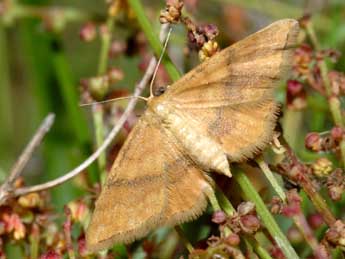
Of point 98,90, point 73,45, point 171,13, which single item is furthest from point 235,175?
point 73,45

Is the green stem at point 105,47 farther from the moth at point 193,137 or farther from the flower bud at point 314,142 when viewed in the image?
the flower bud at point 314,142

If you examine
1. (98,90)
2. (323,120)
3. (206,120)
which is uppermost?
(98,90)

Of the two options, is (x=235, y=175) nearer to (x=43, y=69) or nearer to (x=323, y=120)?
(x=323, y=120)

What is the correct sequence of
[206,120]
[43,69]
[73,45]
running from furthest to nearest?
1. [73,45]
2. [43,69]
3. [206,120]

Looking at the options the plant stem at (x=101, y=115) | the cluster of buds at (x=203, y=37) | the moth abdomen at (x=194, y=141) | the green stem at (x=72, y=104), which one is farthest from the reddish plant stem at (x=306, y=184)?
the green stem at (x=72, y=104)

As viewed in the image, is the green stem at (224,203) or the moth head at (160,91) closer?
the green stem at (224,203)

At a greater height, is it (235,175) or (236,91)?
(236,91)

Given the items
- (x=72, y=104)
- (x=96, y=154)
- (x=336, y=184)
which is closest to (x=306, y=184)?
(x=336, y=184)

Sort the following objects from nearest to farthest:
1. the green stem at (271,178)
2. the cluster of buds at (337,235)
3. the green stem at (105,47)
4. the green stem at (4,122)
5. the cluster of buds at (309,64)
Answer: the cluster of buds at (337,235)
the green stem at (271,178)
the cluster of buds at (309,64)
the green stem at (105,47)
the green stem at (4,122)
